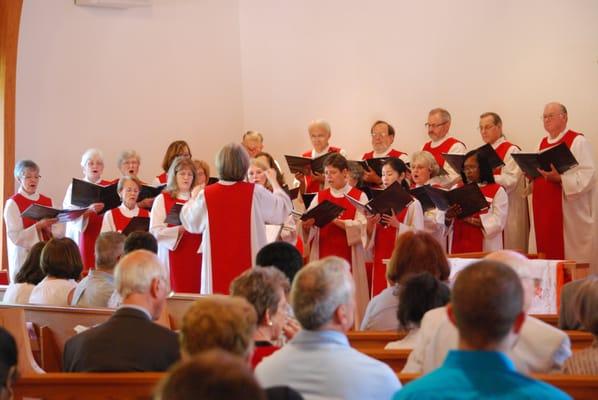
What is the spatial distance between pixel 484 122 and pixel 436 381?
26.3 ft

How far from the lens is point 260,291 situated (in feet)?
12.4

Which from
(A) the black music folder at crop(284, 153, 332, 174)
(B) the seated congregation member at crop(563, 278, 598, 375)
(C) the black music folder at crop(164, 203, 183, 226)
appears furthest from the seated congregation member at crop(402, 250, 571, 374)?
(A) the black music folder at crop(284, 153, 332, 174)

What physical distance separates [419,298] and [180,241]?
4600mm

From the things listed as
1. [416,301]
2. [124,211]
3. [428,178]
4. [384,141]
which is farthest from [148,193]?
[416,301]

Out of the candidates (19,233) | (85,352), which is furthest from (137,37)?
(85,352)

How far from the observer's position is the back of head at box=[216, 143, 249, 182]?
23.4ft

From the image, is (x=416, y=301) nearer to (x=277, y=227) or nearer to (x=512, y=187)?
(x=277, y=227)

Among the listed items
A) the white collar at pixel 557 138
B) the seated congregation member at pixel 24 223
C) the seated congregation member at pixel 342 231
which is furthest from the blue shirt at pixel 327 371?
the white collar at pixel 557 138

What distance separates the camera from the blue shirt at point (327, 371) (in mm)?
3137

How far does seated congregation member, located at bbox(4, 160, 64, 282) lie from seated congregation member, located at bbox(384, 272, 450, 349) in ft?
19.9

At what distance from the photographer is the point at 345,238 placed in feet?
29.8

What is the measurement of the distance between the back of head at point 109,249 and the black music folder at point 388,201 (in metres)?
2.80

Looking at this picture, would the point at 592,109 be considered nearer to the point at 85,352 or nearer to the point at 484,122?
the point at 484,122

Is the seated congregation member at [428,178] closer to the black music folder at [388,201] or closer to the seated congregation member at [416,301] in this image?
the black music folder at [388,201]
